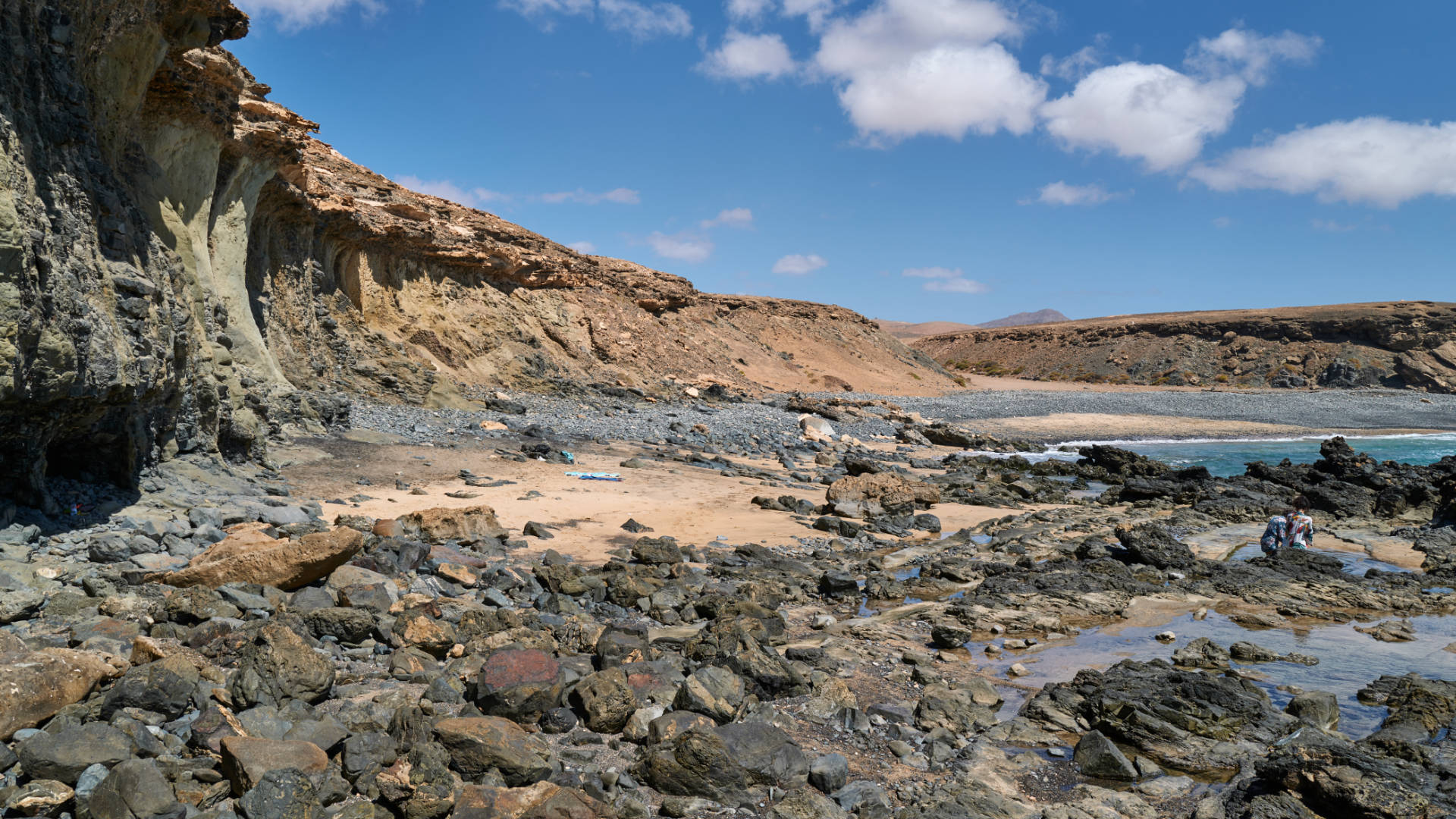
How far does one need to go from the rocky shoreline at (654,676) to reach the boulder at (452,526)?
0.04 meters

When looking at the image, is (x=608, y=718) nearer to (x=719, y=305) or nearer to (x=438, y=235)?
(x=438, y=235)

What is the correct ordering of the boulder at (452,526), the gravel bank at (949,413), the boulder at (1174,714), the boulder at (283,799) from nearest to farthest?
the boulder at (283,799)
the boulder at (1174,714)
the boulder at (452,526)
the gravel bank at (949,413)

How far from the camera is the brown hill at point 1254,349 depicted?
59.1 meters

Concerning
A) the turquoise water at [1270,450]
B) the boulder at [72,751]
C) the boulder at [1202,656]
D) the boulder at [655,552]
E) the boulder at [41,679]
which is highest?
the boulder at [41,679]

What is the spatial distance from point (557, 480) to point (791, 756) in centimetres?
1003

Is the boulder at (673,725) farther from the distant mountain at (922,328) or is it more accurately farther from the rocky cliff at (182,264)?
the distant mountain at (922,328)

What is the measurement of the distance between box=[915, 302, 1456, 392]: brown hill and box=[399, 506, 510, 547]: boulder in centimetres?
6768

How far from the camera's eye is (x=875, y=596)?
31.2 feet

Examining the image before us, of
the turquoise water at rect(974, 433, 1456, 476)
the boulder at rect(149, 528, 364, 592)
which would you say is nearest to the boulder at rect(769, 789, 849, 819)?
the boulder at rect(149, 528, 364, 592)

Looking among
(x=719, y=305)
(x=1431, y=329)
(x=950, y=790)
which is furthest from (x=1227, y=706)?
(x=1431, y=329)

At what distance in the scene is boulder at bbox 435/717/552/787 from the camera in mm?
4340

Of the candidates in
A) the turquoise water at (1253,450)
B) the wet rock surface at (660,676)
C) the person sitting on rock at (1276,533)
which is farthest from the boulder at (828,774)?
the turquoise water at (1253,450)

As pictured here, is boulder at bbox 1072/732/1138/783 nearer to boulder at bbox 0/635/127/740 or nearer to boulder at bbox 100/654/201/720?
boulder at bbox 100/654/201/720

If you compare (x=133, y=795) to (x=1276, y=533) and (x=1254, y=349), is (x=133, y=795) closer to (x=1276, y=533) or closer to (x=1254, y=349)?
(x=1276, y=533)
